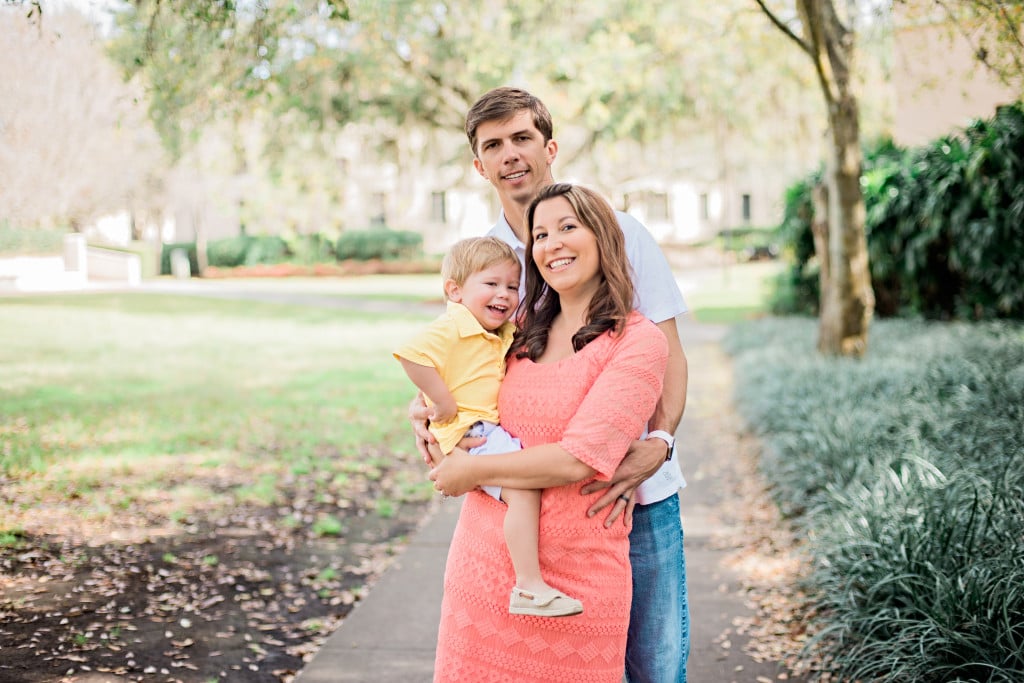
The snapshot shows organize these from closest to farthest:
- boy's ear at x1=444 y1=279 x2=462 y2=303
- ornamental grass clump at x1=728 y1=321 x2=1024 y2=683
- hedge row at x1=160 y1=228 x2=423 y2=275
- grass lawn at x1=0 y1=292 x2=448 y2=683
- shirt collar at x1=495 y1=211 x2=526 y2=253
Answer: boy's ear at x1=444 y1=279 x2=462 y2=303, shirt collar at x1=495 y1=211 x2=526 y2=253, ornamental grass clump at x1=728 y1=321 x2=1024 y2=683, grass lawn at x1=0 y1=292 x2=448 y2=683, hedge row at x1=160 y1=228 x2=423 y2=275

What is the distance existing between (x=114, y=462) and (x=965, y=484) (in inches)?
227

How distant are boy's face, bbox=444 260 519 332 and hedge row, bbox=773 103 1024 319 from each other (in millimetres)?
7399

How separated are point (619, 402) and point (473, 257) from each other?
0.62m

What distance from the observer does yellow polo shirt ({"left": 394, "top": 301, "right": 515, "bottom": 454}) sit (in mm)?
2469

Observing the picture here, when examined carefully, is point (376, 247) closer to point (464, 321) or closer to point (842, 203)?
point (842, 203)

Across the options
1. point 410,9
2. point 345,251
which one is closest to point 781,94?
point 410,9

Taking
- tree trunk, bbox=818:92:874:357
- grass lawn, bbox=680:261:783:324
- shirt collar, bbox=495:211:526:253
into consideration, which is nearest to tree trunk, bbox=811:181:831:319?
tree trunk, bbox=818:92:874:357

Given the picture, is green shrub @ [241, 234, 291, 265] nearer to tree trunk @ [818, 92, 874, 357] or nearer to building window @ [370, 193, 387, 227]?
building window @ [370, 193, 387, 227]

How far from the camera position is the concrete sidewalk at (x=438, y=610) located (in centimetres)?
402

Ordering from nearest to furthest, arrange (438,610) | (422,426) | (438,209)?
(422,426)
(438,610)
(438,209)

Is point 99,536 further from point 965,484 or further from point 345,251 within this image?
point 345,251

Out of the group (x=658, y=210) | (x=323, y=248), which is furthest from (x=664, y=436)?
(x=658, y=210)

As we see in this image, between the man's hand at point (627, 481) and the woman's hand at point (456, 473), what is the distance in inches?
11.9

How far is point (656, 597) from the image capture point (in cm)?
258
